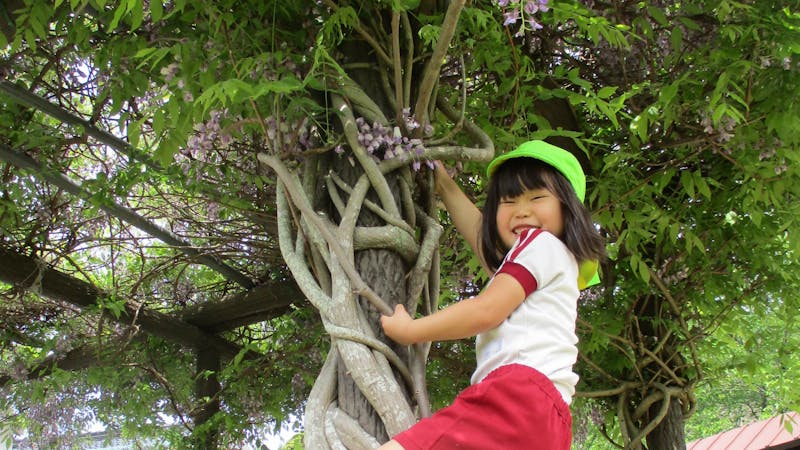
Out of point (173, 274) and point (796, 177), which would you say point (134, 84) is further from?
point (173, 274)

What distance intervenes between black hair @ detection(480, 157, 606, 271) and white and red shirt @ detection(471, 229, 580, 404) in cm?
5

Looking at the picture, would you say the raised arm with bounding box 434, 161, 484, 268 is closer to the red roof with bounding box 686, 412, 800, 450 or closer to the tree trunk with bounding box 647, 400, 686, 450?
the tree trunk with bounding box 647, 400, 686, 450

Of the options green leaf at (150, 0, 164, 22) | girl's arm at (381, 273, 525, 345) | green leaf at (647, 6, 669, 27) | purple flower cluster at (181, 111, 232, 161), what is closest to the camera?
girl's arm at (381, 273, 525, 345)

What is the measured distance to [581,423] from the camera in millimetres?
4551

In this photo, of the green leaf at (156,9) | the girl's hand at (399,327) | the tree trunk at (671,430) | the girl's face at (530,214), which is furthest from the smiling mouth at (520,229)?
the tree trunk at (671,430)

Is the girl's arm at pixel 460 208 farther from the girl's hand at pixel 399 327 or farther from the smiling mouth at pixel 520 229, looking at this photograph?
the girl's hand at pixel 399 327

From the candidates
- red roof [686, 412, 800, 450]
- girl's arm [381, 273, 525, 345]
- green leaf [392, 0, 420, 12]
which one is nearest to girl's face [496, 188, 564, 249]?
girl's arm [381, 273, 525, 345]

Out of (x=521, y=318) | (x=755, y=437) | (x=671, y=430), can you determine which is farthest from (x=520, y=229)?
(x=755, y=437)

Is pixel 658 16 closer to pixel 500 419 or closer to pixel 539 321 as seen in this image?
pixel 539 321

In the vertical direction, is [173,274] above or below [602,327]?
above

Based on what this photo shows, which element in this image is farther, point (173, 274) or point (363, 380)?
point (173, 274)

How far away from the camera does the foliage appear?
5.07 feet

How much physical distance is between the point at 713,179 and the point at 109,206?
2250 millimetres

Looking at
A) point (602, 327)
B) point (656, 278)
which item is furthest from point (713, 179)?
point (602, 327)
